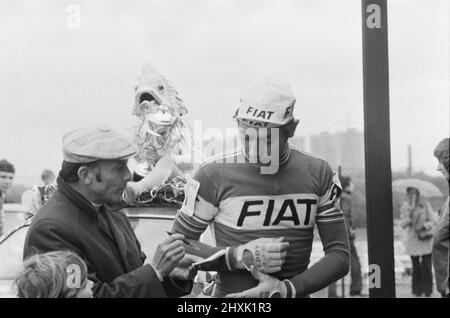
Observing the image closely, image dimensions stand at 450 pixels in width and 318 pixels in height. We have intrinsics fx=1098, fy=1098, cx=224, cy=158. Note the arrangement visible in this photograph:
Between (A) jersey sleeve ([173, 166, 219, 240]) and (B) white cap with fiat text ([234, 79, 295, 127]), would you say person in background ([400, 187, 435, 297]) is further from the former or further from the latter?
(A) jersey sleeve ([173, 166, 219, 240])

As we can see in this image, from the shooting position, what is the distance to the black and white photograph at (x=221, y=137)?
3.55 metres

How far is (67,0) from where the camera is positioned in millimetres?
3699

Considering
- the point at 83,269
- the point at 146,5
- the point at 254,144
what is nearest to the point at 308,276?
the point at 254,144

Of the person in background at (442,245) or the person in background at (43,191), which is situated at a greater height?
the person in background at (43,191)

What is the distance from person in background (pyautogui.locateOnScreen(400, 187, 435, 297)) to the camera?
4152 mm

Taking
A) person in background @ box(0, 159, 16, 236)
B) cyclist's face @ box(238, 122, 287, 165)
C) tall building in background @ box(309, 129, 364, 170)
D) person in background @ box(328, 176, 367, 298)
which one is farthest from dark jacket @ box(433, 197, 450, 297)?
person in background @ box(0, 159, 16, 236)

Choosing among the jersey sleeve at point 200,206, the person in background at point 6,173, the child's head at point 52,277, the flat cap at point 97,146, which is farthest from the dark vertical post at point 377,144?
the person in background at point 6,173

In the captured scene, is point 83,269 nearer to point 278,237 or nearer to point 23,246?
point 23,246

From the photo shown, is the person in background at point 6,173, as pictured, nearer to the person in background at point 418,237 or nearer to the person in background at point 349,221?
the person in background at point 349,221

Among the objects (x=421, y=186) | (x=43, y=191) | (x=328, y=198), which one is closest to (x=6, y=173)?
(x=43, y=191)

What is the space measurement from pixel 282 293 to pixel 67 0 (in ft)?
3.99

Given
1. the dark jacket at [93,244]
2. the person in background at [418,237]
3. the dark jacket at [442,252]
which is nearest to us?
the dark jacket at [93,244]

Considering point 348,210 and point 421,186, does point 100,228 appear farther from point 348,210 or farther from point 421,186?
point 421,186

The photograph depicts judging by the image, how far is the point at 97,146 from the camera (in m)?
3.49
